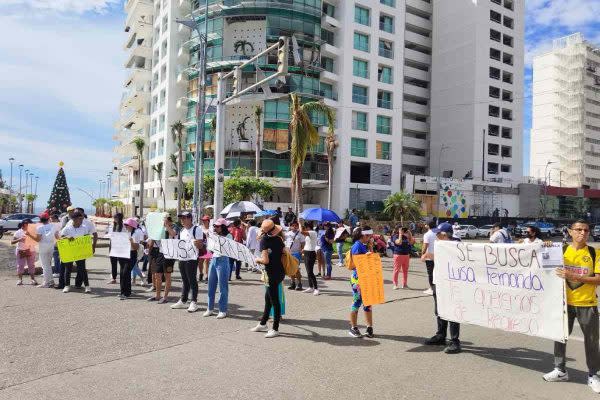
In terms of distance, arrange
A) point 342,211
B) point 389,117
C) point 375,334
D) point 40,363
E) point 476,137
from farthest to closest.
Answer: point 476,137, point 389,117, point 342,211, point 375,334, point 40,363

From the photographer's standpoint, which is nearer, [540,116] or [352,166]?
[352,166]

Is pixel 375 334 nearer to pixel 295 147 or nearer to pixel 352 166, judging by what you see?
pixel 295 147

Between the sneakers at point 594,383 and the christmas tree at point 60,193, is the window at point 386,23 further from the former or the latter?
the sneakers at point 594,383

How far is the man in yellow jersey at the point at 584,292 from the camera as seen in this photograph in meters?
5.31

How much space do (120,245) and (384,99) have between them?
1885 inches

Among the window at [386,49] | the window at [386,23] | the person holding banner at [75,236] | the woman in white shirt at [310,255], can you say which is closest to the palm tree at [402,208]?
the window at [386,49]

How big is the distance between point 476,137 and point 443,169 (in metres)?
6.37

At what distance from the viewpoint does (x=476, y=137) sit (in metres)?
63.8

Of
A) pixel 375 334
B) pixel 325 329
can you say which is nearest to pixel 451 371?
pixel 375 334

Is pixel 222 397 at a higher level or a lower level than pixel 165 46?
lower

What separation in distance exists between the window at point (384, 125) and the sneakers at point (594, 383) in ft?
164

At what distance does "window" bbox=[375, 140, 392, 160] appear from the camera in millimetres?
53719

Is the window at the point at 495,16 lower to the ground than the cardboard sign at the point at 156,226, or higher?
higher

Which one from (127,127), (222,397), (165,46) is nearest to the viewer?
(222,397)
